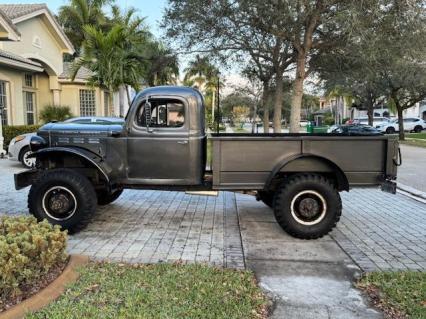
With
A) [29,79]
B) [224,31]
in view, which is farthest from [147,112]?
[29,79]

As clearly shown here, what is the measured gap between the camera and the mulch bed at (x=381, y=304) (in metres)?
3.71

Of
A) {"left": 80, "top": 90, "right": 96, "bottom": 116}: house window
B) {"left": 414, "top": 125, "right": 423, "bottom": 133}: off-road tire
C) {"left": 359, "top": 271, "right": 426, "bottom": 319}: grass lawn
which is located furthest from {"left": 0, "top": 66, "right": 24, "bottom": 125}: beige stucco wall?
{"left": 414, "top": 125, "right": 423, "bottom": 133}: off-road tire

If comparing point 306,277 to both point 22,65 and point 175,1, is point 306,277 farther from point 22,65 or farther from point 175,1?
point 22,65

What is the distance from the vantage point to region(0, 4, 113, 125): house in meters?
17.8

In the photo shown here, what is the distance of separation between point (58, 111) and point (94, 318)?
18.7 m

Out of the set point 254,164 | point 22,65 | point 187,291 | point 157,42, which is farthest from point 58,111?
point 187,291

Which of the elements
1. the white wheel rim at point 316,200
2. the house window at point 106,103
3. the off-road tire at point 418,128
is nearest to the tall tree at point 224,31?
the white wheel rim at point 316,200

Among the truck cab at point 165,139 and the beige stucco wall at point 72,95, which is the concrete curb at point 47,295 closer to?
the truck cab at point 165,139

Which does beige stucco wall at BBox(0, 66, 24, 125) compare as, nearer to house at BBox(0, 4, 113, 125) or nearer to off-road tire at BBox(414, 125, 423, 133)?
house at BBox(0, 4, 113, 125)

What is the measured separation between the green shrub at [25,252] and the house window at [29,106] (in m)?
17.4

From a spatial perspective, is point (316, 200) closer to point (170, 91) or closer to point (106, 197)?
point (170, 91)

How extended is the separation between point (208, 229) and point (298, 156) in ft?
5.78

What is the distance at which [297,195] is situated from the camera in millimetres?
5824

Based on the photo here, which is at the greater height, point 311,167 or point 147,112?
point 147,112
